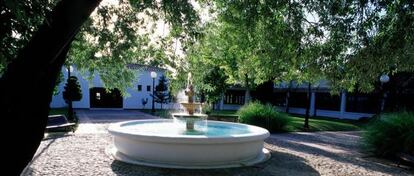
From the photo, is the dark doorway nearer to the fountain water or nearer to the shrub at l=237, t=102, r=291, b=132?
the shrub at l=237, t=102, r=291, b=132

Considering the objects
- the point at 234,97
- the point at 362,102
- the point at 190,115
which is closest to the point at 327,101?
the point at 362,102

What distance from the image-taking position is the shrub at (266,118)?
16.7m

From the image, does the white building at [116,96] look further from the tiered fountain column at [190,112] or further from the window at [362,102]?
the tiered fountain column at [190,112]

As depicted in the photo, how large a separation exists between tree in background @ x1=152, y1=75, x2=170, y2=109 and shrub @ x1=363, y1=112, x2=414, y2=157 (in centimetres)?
2662

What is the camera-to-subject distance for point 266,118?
54.7 ft

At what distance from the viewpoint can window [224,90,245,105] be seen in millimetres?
42875

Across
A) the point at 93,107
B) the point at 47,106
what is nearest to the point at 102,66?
the point at 47,106

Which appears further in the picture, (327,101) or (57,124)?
(327,101)

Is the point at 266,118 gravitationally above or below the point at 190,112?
below

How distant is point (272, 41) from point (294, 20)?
2.09 ft

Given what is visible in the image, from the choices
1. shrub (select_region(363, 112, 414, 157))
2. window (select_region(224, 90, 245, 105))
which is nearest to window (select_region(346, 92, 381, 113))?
window (select_region(224, 90, 245, 105))

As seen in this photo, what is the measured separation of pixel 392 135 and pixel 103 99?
31764 millimetres

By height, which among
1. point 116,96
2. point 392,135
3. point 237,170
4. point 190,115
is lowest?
point 237,170

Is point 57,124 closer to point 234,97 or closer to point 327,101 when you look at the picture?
point 327,101
